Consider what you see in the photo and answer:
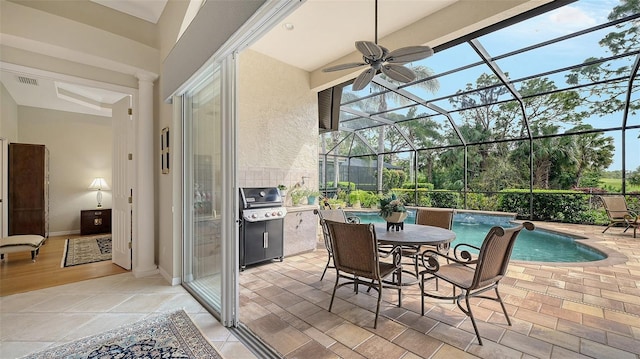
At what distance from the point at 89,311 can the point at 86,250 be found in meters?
3.09

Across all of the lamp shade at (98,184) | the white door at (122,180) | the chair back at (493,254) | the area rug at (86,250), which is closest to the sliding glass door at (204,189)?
A: the white door at (122,180)

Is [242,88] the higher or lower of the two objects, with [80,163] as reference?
higher

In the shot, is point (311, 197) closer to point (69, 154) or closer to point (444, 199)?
point (69, 154)

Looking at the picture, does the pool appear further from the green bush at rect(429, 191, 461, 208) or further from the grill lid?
the grill lid

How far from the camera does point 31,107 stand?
19.5 ft

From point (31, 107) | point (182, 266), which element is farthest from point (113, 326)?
point (31, 107)

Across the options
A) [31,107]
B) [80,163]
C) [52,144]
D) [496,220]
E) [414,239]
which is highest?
[31,107]

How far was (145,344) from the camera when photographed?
203cm

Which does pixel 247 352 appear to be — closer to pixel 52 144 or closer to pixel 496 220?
pixel 52 144

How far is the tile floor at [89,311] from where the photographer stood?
6.77ft

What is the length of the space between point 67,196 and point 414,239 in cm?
791

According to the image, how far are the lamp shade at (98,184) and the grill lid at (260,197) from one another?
5.05 metres

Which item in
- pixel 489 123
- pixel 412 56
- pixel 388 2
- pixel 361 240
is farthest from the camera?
pixel 489 123

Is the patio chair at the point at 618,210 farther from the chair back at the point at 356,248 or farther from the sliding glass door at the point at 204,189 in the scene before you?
the sliding glass door at the point at 204,189
